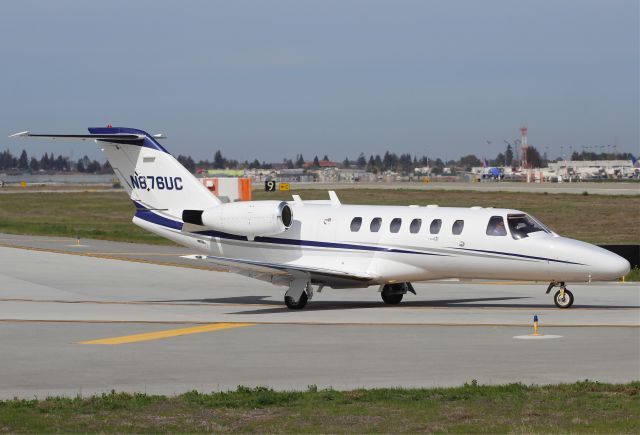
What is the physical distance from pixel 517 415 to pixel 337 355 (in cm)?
666

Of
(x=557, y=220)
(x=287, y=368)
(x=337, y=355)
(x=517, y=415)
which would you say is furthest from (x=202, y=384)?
(x=557, y=220)

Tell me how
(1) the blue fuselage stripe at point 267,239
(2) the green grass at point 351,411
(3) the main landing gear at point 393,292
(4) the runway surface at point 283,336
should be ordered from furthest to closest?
(3) the main landing gear at point 393,292, (1) the blue fuselage stripe at point 267,239, (4) the runway surface at point 283,336, (2) the green grass at point 351,411

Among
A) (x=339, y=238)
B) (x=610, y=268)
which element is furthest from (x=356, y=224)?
(x=610, y=268)

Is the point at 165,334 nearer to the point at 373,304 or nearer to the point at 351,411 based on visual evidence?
the point at 373,304

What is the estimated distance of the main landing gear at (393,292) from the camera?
30375 mm

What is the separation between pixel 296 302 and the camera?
29203 mm

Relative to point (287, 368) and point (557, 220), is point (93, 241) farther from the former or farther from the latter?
point (287, 368)

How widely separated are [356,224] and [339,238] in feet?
1.96

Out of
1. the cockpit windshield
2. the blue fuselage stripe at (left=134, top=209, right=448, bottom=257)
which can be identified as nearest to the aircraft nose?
the cockpit windshield

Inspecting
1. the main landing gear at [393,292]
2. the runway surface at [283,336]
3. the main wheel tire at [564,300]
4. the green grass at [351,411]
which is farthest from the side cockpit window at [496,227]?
the green grass at [351,411]

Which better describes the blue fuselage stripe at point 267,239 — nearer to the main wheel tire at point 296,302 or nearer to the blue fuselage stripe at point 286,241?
the blue fuselage stripe at point 286,241

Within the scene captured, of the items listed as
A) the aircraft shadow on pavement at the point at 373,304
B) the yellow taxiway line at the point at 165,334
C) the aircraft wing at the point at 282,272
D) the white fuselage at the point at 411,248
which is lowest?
the aircraft shadow on pavement at the point at 373,304

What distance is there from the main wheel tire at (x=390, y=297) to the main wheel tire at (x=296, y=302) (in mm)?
2391

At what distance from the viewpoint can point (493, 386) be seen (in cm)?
1672
